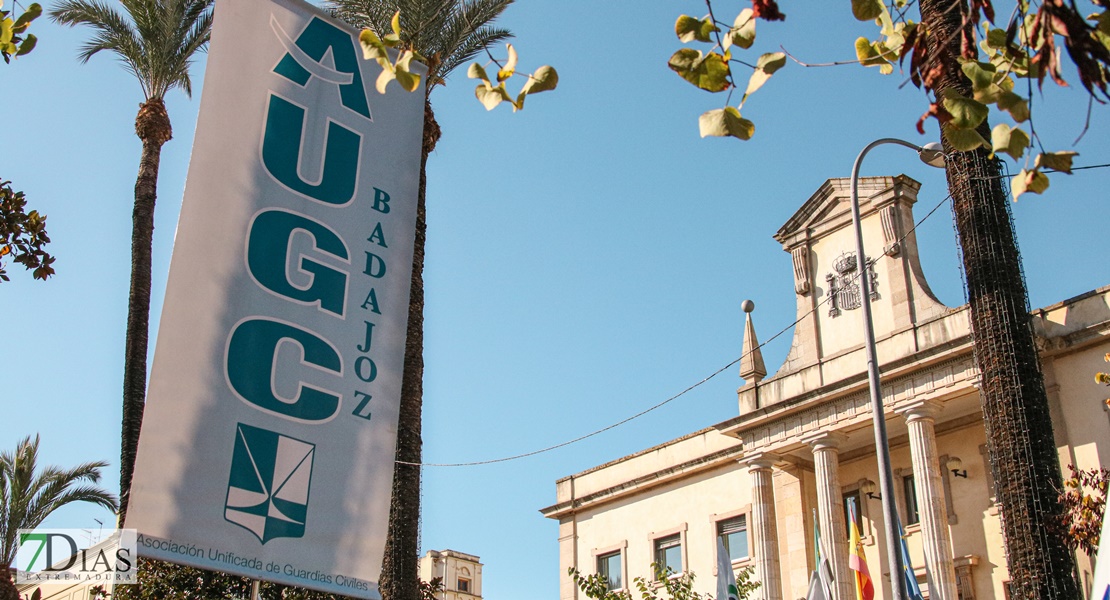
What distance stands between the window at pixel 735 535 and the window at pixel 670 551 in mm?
1436

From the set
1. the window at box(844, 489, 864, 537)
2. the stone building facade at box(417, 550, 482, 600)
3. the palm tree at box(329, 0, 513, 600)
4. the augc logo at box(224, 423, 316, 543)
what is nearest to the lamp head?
the palm tree at box(329, 0, 513, 600)

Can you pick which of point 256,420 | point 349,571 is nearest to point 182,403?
point 256,420

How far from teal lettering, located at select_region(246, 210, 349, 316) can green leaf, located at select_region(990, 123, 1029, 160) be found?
7157 mm

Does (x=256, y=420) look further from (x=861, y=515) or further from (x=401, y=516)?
(x=861, y=515)

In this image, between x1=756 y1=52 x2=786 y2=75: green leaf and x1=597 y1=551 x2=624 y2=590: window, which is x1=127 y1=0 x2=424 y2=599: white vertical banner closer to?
x1=756 y1=52 x2=786 y2=75: green leaf

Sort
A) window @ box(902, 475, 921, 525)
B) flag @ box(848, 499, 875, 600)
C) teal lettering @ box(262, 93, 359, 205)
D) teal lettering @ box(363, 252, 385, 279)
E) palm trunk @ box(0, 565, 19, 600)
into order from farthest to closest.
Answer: window @ box(902, 475, 921, 525)
flag @ box(848, 499, 875, 600)
palm trunk @ box(0, 565, 19, 600)
teal lettering @ box(363, 252, 385, 279)
teal lettering @ box(262, 93, 359, 205)

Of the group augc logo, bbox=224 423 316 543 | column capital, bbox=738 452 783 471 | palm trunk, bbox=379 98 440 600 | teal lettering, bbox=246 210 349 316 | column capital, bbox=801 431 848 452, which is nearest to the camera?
augc logo, bbox=224 423 316 543

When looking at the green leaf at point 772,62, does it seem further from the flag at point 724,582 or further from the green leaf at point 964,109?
the flag at point 724,582

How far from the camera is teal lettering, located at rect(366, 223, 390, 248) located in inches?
447

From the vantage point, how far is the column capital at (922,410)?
82.5ft

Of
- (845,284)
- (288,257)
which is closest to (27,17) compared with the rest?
(288,257)

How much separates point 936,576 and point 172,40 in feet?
61.5

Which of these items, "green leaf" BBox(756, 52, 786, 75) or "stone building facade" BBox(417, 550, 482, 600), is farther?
"stone building facade" BBox(417, 550, 482, 600)

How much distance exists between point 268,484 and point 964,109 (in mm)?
6811
